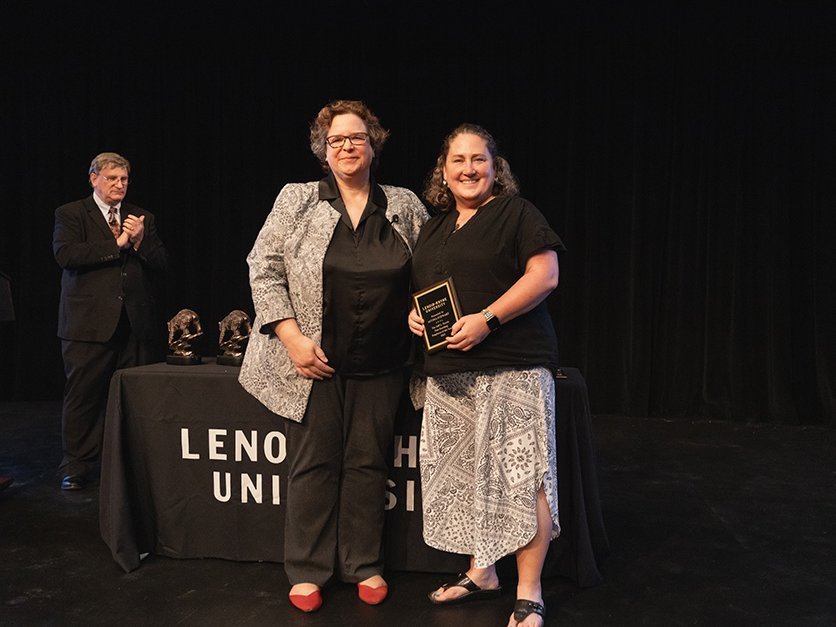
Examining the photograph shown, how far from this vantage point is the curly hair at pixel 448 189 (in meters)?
2.35

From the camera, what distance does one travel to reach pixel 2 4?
545cm

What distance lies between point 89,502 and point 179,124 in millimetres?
3201

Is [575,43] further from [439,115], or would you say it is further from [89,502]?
[89,502]

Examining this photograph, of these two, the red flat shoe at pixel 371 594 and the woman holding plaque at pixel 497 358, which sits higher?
the woman holding plaque at pixel 497 358

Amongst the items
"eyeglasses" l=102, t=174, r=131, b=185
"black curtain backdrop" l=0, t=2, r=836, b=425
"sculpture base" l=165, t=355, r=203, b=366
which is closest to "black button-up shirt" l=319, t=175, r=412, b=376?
"sculpture base" l=165, t=355, r=203, b=366

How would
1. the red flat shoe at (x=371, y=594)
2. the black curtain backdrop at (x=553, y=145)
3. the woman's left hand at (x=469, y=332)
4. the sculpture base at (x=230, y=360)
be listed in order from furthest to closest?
the black curtain backdrop at (x=553, y=145) < the sculpture base at (x=230, y=360) < the red flat shoe at (x=371, y=594) < the woman's left hand at (x=469, y=332)

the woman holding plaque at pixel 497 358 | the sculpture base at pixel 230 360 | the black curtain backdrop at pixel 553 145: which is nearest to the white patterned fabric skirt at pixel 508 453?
the woman holding plaque at pixel 497 358

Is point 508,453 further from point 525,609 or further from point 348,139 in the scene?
point 348,139

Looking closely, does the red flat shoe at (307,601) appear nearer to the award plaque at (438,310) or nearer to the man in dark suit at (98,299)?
the award plaque at (438,310)

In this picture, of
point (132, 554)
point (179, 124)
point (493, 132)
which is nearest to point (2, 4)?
point (179, 124)

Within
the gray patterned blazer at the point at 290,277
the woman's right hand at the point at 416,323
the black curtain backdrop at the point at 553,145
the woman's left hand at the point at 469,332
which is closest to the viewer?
the woman's left hand at the point at 469,332

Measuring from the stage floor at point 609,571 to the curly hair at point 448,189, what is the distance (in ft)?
4.14

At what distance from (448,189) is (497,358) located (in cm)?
55

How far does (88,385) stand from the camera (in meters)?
3.79
